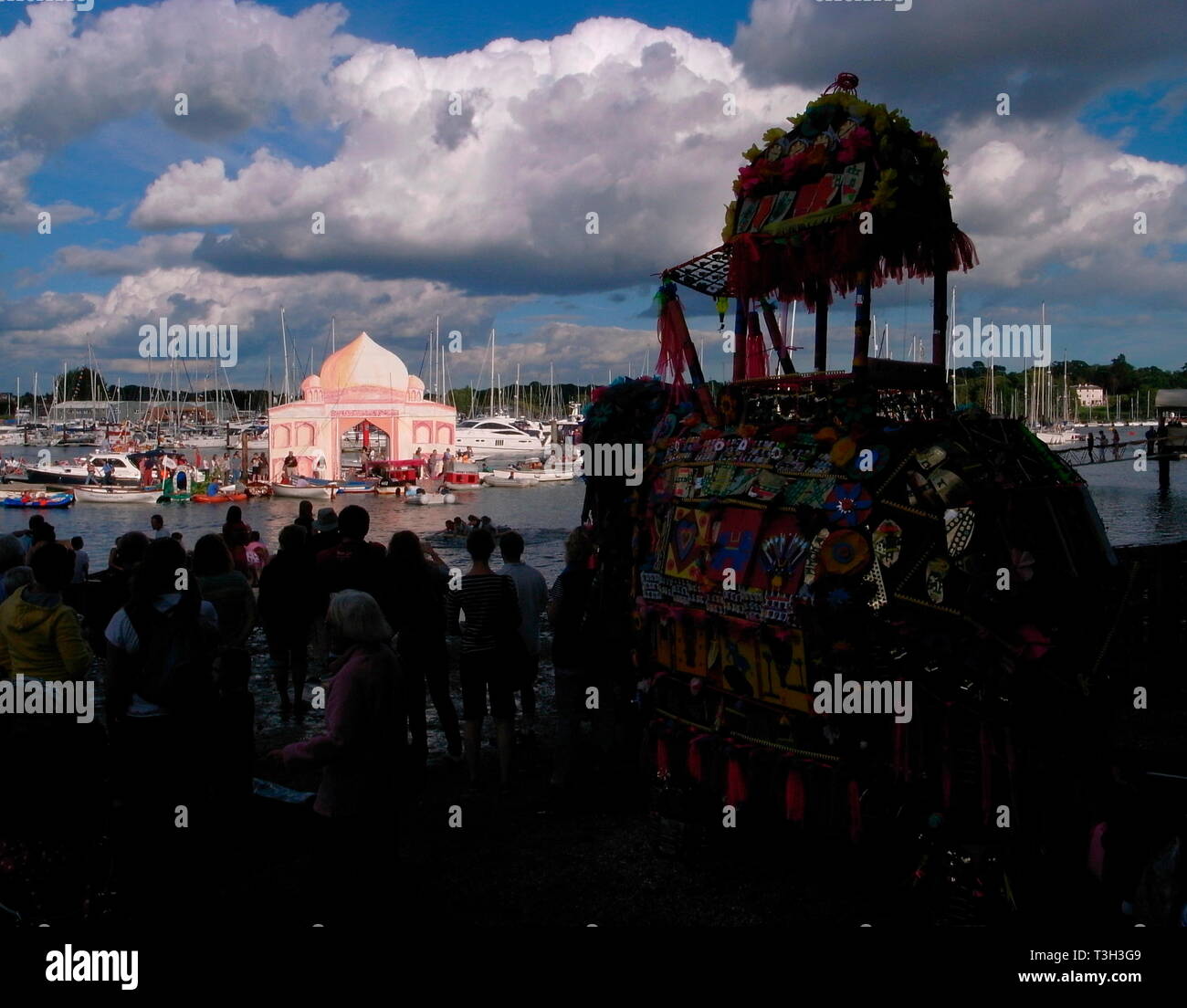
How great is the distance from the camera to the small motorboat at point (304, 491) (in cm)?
4800

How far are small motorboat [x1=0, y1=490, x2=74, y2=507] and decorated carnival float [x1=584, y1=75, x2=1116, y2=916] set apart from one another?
147ft

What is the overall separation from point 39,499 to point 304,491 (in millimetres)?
11383

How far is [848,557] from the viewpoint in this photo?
188 inches

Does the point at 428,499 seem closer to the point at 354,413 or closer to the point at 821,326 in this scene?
the point at 354,413

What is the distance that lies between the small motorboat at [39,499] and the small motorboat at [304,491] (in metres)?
9.13

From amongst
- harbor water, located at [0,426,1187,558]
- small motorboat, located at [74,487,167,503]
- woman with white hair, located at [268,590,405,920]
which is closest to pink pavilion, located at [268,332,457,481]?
harbor water, located at [0,426,1187,558]

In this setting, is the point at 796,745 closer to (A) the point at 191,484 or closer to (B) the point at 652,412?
(B) the point at 652,412

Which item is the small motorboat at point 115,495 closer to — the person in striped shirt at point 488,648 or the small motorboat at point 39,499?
the small motorboat at point 39,499

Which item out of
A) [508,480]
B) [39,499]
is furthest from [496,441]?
[39,499]

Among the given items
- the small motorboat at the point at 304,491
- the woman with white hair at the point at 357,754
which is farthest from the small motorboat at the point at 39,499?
the woman with white hair at the point at 357,754

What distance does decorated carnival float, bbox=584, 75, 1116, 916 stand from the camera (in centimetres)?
449

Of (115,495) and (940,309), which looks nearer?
(940,309)

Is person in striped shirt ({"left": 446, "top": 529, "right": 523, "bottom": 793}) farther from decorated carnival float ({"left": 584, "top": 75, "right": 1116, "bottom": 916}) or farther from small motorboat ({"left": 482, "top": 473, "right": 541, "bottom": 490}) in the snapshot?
small motorboat ({"left": 482, "top": 473, "right": 541, "bottom": 490})
